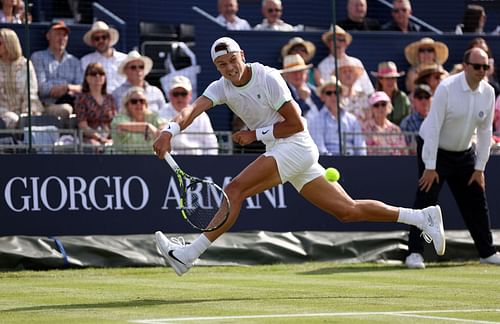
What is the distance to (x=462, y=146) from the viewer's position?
12750 mm

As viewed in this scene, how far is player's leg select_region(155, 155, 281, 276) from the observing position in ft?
30.2

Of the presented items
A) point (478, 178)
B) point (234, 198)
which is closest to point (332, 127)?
point (478, 178)

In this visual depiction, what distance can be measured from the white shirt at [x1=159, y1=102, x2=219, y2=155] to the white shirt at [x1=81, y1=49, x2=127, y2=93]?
0.71 m

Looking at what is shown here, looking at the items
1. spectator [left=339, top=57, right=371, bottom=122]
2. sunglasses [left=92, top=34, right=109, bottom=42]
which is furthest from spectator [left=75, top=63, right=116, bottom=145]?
spectator [left=339, top=57, right=371, bottom=122]

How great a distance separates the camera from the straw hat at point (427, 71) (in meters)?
16.2

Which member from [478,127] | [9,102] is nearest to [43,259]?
[9,102]

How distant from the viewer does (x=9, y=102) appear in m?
13.7

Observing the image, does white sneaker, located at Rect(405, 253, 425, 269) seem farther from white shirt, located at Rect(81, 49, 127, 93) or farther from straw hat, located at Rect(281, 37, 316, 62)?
white shirt, located at Rect(81, 49, 127, 93)

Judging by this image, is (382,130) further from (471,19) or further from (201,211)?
(201,211)

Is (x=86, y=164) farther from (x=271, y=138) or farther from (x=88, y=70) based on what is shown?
(x=271, y=138)

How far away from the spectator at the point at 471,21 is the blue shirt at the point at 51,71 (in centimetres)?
597

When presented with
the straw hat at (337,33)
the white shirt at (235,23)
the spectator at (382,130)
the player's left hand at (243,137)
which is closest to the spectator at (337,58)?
the straw hat at (337,33)

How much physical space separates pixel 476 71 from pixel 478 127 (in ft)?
2.47

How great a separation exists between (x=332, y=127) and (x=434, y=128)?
3.00 meters
